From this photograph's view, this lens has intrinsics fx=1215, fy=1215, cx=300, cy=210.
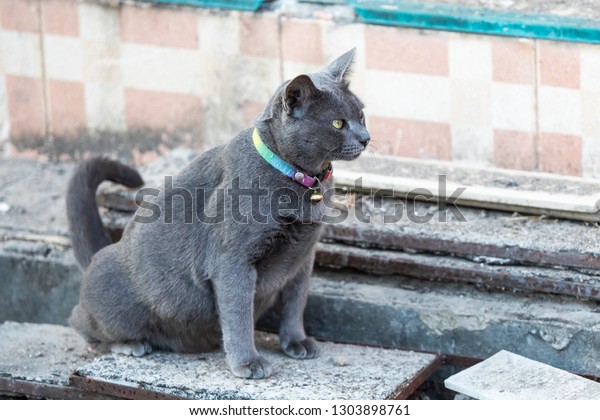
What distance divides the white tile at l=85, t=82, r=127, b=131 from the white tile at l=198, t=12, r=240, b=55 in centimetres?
48

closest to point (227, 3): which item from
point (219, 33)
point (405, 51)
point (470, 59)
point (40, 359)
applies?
point (219, 33)

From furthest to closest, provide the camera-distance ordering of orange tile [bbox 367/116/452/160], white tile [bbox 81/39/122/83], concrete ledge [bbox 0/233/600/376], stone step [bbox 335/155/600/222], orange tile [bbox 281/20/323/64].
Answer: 1. white tile [bbox 81/39/122/83]
2. orange tile [bbox 281/20/323/64]
3. orange tile [bbox 367/116/452/160]
4. stone step [bbox 335/155/600/222]
5. concrete ledge [bbox 0/233/600/376]

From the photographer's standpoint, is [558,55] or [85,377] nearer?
[85,377]

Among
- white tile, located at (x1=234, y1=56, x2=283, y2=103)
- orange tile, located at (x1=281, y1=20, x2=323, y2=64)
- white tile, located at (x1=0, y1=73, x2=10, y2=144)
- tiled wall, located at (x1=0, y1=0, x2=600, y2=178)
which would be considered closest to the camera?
tiled wall, located at (x1=0, y1=0, x2=600, y2=178)

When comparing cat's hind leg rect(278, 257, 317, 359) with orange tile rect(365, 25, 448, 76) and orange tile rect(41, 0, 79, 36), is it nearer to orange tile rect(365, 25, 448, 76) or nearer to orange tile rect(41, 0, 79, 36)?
orange tile rect(365, 25, 448, 76)

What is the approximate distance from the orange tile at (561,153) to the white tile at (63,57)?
205 cm

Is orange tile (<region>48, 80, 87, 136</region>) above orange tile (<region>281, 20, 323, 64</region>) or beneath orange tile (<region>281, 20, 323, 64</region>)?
beneath

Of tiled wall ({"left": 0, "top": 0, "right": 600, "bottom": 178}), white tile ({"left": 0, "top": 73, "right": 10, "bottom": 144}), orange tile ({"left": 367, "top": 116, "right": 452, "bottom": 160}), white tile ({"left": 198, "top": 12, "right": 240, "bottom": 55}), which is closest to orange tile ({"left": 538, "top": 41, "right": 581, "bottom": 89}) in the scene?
tiled wall ({"left": 0, "top": 0, "right": 600, "bottom": 178})

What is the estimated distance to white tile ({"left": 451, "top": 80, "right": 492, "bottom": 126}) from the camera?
451 centimetres

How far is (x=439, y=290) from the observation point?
4.20 meters

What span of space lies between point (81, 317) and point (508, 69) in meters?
1.77

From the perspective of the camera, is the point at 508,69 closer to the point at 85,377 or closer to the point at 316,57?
the point at 316,57

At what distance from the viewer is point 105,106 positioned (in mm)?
5246

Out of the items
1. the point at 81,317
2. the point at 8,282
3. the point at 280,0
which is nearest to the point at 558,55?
the point at 280,0
